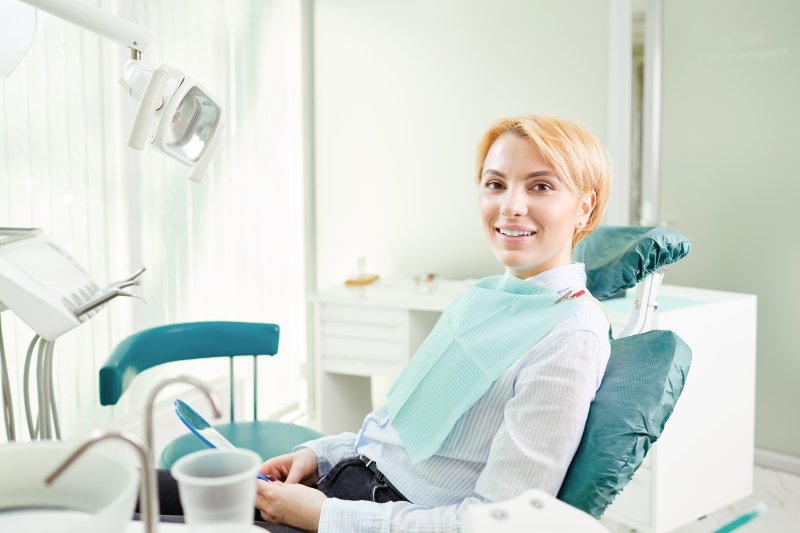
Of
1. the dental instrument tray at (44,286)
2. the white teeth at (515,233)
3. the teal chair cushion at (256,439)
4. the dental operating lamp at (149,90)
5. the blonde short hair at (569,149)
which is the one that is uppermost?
the dental operating lamp at (149,90)

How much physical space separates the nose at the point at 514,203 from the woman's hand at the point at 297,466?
580 millimetres

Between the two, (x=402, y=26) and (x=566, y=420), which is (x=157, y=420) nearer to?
(x=566, y=420)

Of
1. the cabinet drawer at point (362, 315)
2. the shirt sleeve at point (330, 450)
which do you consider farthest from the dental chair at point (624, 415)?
the cabinet drawer at point (362, 315)

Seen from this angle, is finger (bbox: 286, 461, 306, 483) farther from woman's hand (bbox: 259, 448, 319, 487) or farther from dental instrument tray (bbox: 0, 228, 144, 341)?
dental instrument tray (bbox: 0, 228, 144, 341)

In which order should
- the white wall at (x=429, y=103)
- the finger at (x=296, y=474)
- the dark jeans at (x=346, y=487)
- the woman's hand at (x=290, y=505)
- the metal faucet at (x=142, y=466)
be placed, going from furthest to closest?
the white wall at (x=429, y=103), the finger at (x=296, y=474), the dark jeans at (x=346, y=487), the woman's hand at (x=290, y=505), the metal faucet at (x=142, y=466)

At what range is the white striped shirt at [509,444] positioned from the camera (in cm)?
99

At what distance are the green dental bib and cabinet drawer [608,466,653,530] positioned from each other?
1.09m

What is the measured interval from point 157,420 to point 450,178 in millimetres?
1650

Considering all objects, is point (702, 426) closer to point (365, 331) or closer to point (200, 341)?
point (365, 331)

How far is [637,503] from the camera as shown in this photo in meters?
2.14

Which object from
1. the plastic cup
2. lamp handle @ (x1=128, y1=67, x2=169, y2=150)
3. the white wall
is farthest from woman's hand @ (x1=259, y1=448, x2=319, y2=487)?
the white wall

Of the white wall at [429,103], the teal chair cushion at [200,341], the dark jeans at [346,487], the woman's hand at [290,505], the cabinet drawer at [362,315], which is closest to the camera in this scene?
the woman's hand at [290,505]

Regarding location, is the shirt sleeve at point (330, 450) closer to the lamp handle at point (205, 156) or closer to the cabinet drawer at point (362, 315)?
the lamp handle at point (205, 156)

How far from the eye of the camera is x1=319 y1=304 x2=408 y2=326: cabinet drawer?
2711mm
